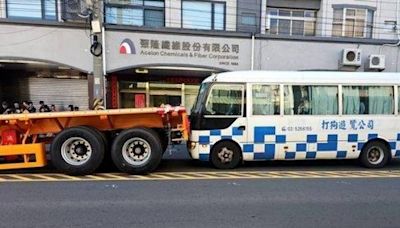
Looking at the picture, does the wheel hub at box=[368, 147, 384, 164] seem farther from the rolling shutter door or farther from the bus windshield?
the rolling shutter door

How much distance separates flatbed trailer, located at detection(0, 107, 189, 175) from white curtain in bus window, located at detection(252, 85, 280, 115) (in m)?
1.80

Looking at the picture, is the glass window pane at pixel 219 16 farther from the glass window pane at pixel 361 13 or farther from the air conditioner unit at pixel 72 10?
the glass window pane at pixel 361 13

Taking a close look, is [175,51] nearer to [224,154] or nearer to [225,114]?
[225,114]

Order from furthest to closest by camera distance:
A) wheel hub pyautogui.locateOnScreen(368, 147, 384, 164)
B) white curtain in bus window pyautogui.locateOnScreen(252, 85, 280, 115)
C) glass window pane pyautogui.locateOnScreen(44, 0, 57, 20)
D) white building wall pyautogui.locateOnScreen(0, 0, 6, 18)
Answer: glass window pane pyautogui.locateOnScreen(44, 0, 57, 20) → white building wall pyautogui.locateOnScreen(0, 0, 6, 18) → wheel hub pyautogui.locateOnScreen(368, 147, 384, 164) → white curtain in bus window pyautogui.locateOnScreen(252, 85, 280, 115)

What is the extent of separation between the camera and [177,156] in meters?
10.2

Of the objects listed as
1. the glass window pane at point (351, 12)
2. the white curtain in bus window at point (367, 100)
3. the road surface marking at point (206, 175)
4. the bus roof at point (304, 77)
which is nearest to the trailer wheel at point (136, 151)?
the road surface marking at point (206, 175)

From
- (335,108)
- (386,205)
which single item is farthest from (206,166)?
(386,205)

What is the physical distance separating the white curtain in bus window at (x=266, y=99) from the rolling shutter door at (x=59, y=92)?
34.3 ft

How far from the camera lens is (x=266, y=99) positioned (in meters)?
8.45

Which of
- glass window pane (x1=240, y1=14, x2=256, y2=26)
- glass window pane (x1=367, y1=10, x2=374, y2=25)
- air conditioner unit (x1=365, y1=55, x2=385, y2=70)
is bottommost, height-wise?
air conditioner unit (x1=365, y1=55, x2=385, y2=70)

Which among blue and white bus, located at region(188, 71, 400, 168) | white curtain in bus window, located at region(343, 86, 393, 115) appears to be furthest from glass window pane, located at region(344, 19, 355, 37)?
white curtain in bus window, located at region(343, 86, 393, 115)

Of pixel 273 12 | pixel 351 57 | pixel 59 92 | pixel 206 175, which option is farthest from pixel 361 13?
pixel 59 92

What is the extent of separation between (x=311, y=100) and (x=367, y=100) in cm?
150

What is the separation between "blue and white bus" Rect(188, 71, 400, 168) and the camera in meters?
8.30
